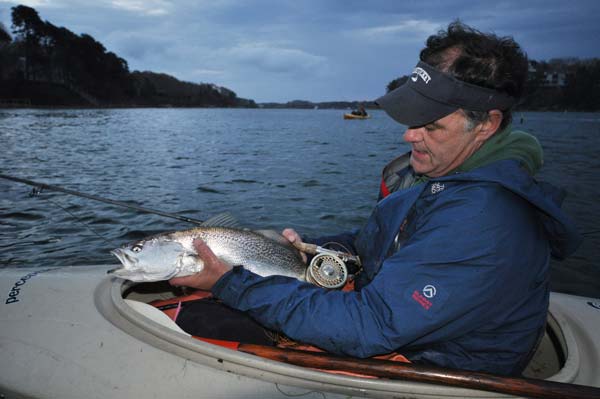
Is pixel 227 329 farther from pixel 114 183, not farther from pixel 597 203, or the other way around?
pixel 597 203

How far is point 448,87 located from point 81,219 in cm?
935

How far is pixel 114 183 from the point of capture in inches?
561

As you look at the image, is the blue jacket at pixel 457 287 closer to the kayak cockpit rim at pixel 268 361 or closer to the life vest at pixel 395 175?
the kayak cockpit rim at pixel 268 361

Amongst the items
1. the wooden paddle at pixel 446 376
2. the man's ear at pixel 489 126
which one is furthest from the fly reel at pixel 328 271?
the man's ear at pixel 489 126

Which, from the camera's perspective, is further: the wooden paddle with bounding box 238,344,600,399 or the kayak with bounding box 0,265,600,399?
the kayak with bounding box 0,265,600,399

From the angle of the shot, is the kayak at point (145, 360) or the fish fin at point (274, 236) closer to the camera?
the kayak at point (145, 360)

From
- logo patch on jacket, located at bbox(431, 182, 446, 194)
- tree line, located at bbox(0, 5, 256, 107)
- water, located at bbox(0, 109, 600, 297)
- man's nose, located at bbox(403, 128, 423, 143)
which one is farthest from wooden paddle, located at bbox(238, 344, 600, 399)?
tree line, located at bbox(0, 5, 256, 107)

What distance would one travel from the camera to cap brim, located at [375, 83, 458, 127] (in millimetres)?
2424

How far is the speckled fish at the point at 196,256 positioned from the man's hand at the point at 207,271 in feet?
0.20

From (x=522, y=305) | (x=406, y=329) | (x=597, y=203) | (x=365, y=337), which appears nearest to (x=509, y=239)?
(x=522, y=305)

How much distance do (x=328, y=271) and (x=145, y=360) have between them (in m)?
1.32

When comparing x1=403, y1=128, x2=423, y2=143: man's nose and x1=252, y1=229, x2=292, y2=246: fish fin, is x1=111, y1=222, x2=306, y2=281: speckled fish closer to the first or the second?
x1=252, y1=229, x2=292, y2=246: fish fin

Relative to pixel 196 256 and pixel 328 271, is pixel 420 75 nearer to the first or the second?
pixel 328 271

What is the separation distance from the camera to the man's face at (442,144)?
2465 millimetres
